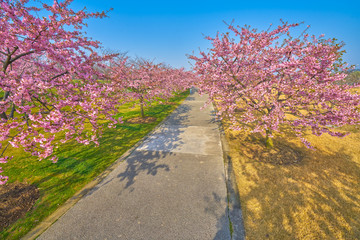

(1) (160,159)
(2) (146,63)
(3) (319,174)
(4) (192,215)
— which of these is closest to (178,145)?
(1) (160,159)

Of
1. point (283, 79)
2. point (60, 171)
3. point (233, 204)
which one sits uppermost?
point (283, 79)

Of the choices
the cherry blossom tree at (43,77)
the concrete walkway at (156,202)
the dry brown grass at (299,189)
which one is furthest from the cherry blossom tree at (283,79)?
the cherry blossom tree at (43,77)

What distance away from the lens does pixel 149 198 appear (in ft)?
13.2

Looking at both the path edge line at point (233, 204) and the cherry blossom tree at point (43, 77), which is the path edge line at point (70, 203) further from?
the path edge line at point (233, 204)

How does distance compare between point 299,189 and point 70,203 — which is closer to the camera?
point 70,203

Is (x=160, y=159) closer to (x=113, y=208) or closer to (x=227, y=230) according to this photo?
(x=113, y=208)

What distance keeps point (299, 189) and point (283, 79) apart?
11.9 feet

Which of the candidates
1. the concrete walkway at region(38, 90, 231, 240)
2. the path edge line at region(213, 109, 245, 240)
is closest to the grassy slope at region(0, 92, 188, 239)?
the concrete walkway at region(38, 90, 231, 240)

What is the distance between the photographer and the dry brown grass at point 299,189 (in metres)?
3.12

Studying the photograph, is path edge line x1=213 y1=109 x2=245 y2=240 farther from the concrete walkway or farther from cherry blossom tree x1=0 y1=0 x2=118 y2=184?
cherry blossom tree x1=0 y1=0 x2=118 y2=184

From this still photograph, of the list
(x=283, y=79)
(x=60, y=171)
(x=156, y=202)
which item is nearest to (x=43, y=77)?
(x=60, y=171)

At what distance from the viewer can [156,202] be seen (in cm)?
388

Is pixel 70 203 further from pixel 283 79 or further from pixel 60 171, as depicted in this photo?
pixel 283 79

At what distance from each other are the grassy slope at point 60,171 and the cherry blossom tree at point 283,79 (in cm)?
540
